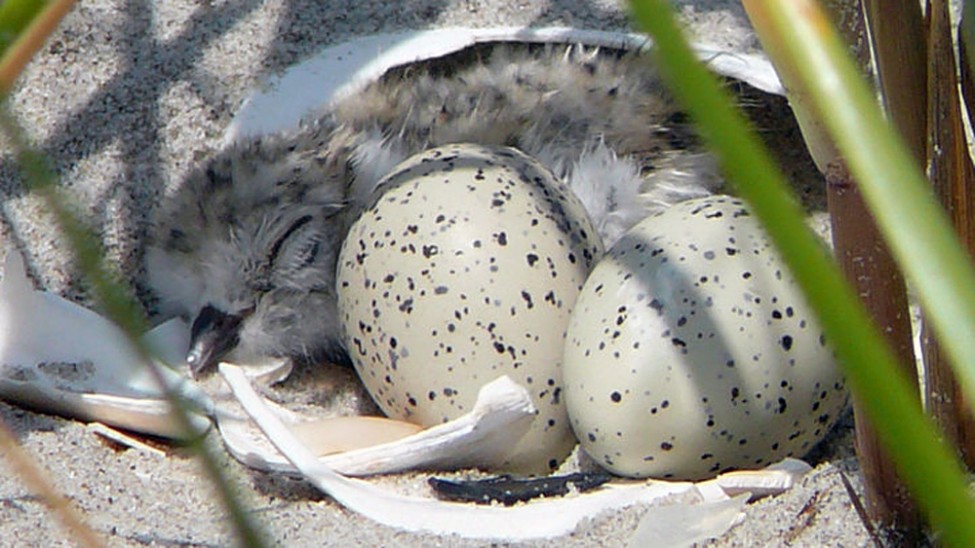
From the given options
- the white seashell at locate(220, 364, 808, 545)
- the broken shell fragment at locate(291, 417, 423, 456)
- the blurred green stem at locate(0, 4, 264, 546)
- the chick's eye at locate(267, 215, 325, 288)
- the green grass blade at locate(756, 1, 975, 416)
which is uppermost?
the green grass blade at locate(756, 1, 975, 416)

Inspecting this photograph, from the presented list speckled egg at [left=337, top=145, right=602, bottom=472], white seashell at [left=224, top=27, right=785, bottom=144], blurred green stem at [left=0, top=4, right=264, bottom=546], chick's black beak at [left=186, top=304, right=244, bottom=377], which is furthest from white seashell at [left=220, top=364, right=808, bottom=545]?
blurred green stem at [left=0, top=4, right=264, bottom=546]

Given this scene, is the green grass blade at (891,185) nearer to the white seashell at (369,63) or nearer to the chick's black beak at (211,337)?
the chick's black beak at (211,337)

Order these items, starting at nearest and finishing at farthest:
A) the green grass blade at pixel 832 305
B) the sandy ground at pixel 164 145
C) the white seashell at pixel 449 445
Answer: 1. the green grass blade at pixel 832 305
2. the sandy ground at pixel 164 145
3. the white seashell at pixel 449 445

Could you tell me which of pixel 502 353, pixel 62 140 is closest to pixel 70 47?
pixel 62 140

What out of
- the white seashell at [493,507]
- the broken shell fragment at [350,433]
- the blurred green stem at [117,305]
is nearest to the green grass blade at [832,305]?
the blurred green stem at [117,305]

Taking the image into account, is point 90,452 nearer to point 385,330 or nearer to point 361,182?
point 385,330

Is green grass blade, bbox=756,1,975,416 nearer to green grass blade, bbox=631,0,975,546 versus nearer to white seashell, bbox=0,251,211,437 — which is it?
green grass blade, bbox=631,0,975,546
